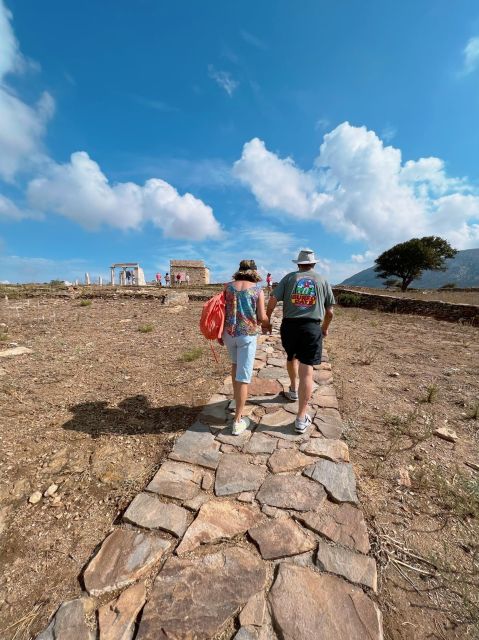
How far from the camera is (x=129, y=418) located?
3637 mm

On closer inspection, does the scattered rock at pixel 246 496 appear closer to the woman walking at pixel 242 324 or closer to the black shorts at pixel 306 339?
the woman walking at pixel 242 324

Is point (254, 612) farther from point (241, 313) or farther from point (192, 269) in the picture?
point (192, 269)

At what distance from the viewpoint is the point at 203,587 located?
168 centimetres

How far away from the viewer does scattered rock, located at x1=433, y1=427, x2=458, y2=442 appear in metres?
3.27

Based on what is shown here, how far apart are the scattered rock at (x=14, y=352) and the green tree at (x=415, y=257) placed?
41812 mm

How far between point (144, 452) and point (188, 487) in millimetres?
762

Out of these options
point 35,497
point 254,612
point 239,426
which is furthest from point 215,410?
point 254,612

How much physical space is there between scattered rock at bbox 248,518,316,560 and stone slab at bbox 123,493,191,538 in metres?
0.51

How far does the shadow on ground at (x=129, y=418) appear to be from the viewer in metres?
3.38

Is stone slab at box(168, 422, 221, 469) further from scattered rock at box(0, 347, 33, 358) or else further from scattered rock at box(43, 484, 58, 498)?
scattered rock at box(0, 347, 33, 358)

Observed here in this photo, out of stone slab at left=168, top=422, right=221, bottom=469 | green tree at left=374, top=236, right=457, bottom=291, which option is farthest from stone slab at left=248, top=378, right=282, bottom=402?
green tree at left=374, top=236, right=457, bottom=291

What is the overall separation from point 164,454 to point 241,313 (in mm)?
1635

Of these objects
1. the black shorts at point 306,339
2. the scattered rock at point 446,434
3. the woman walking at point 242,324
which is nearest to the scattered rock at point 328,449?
the woman walking at point 242,324

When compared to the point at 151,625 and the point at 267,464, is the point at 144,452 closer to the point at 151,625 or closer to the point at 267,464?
the point at 267,464
